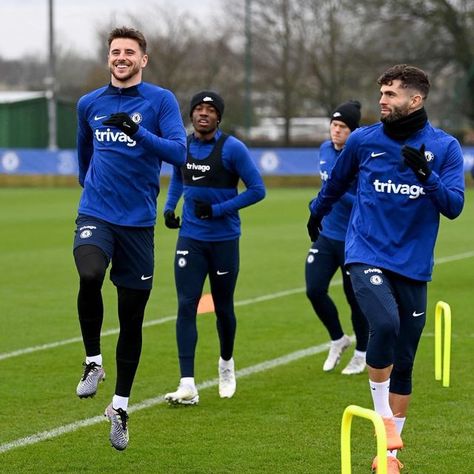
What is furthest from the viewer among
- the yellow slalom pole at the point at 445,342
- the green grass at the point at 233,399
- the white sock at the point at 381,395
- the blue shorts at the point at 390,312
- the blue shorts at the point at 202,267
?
the blue shorts at the point at 202,267

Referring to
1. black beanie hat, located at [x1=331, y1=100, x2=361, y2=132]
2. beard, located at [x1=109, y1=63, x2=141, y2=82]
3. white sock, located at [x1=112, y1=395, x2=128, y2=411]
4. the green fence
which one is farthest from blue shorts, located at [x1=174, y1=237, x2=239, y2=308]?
the green fence

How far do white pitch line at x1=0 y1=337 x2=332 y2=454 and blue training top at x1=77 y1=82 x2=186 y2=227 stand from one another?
1.47 meters

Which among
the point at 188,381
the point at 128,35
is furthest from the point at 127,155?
the point at 188,381

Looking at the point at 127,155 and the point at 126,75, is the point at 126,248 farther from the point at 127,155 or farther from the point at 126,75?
the point at 126,75

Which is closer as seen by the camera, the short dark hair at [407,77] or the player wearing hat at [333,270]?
the short dark hair at [407,77]

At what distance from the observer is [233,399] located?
893cm

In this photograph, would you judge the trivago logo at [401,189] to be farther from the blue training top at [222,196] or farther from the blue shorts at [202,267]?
the blue shorts at [202,267]

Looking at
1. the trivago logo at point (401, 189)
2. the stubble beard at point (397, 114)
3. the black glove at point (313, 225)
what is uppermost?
the stubble beard at point (397, 114)

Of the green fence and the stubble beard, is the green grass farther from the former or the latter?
the green fence

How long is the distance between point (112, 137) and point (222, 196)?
2.11 metres

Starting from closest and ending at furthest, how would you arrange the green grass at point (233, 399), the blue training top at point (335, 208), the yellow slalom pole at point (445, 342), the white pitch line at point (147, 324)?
the green grass at point (233, 399)
the yellow slalom pole at point (445, 342)
the blue training top at point (335, 208)
the white pitch line at point (147, 324)

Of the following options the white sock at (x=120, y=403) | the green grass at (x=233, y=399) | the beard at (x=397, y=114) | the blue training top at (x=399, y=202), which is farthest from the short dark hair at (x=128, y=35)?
the green grass at (x=233, y=399)

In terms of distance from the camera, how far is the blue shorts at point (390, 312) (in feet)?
21.6

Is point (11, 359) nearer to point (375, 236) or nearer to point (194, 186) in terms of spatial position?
point (194, 186)
